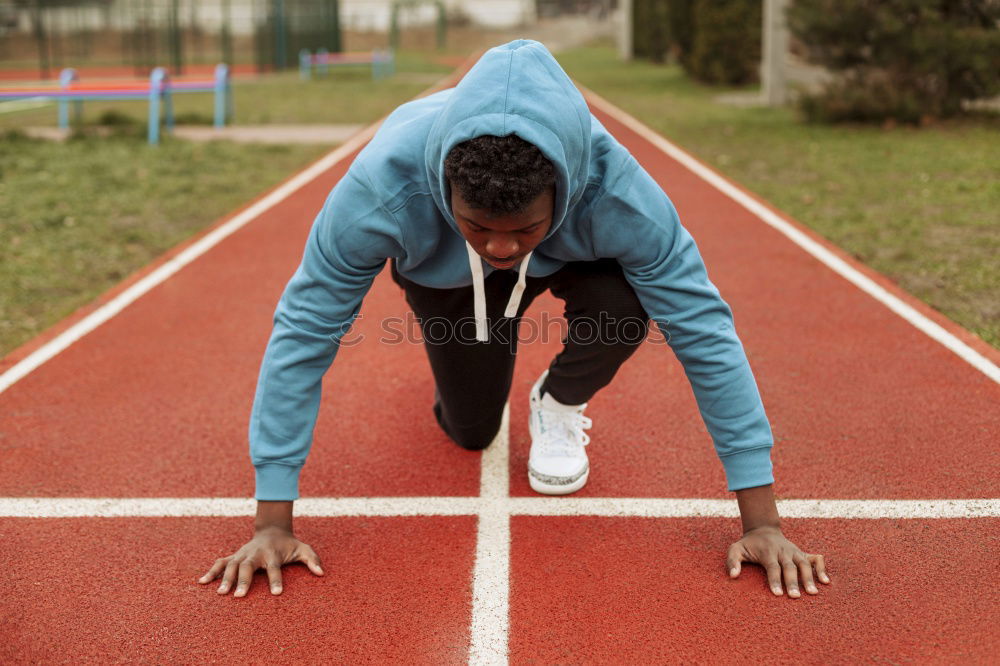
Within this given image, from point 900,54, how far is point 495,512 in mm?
10724

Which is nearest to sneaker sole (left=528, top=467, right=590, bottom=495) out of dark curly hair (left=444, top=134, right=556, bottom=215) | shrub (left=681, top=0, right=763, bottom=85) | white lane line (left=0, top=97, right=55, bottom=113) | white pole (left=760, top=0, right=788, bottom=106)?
dark curly hair (left=444, top=134, right=556, bottom=215)

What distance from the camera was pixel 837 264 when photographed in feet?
20.0

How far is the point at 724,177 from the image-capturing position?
9422 millimetres

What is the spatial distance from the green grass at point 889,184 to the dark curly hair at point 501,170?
11.0ft

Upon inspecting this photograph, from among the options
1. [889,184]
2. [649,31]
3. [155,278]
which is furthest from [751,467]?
[649,31]

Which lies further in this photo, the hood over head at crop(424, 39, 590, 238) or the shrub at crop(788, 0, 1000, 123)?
the shrub at crop(788, 0, 1000, 123)

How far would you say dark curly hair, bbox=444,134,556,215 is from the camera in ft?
6.86

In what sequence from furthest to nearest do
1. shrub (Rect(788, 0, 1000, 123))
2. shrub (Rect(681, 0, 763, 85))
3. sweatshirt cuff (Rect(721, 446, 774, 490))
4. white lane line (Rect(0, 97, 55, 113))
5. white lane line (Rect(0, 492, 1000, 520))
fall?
shrub (Rect(681, 0, 763, 85)) → white lane line (Rect(0, 97, 55, 113)) → shrub (Rect(788, 0, 1000, 123)) → white lane line (Rect(0, 492, 1000, 520)) → sweatshirt cuff (Rect(721, 446, 774, 490))

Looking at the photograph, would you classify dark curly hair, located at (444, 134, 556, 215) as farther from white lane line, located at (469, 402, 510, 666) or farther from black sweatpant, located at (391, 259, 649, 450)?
white lane line, located at (469, 402, 510, 666)

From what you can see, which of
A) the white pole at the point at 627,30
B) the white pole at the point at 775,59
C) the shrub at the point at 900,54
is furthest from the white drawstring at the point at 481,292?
the white pole at the point at 627,30

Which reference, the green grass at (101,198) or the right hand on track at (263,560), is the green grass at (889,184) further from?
the green grass at (101,198)

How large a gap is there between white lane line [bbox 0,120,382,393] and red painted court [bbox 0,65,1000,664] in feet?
0.14

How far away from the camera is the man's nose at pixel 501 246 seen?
7.27 feet

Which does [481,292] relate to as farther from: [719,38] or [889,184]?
[719,38]
